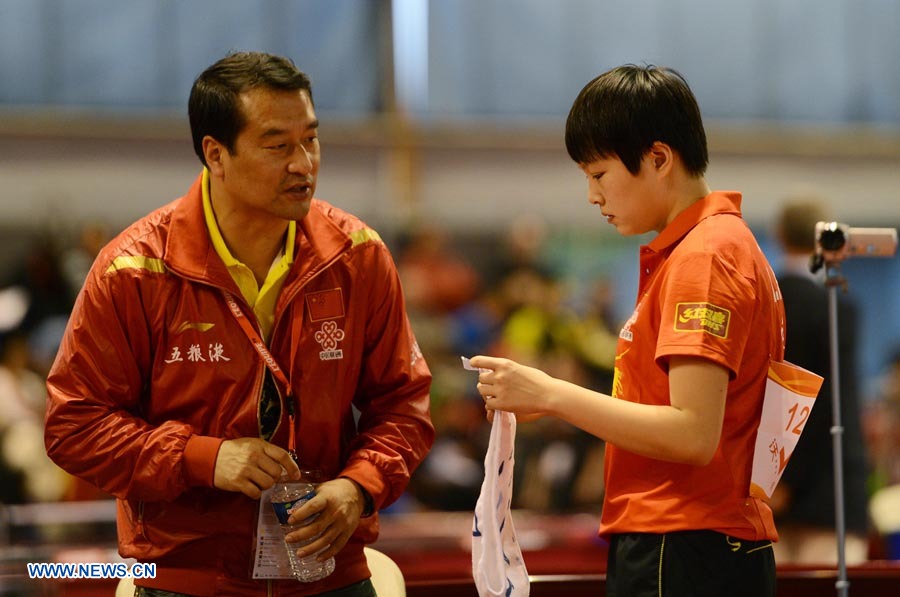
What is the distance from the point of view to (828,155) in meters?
9.20

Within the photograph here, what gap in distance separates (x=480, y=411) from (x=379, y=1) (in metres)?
3.72

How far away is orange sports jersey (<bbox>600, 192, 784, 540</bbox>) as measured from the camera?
6.70ft

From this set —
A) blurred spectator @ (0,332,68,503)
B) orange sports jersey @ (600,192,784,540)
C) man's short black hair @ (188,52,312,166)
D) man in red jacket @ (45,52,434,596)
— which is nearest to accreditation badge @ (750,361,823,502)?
orange sports jersey @ (600,192,784,540)

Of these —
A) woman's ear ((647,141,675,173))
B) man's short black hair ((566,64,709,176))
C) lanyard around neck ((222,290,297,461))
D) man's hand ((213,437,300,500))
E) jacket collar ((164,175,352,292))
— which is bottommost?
man's hand ((213,437,300,500))

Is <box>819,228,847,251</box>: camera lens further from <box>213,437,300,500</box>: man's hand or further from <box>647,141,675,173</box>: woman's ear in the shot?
<box>213,437,300,500</box>: man's hand

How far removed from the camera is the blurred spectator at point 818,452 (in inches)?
159

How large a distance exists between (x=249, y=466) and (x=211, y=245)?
1.66ft

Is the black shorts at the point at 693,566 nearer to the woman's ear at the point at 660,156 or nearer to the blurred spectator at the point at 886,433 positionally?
the woman's ear at the point at 660,156

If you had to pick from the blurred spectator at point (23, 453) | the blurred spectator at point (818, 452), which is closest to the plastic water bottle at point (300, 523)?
the blurred spectator at point (818, 452)

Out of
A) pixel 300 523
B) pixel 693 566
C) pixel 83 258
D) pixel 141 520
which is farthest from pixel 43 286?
pixel 693 566

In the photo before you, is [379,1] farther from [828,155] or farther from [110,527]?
[110,527]

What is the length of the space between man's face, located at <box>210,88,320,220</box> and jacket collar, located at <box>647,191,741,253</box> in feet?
2.58

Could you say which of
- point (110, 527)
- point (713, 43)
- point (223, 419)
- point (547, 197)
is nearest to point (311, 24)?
point (547, 197)

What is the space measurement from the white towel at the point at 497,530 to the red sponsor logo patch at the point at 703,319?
46cm
